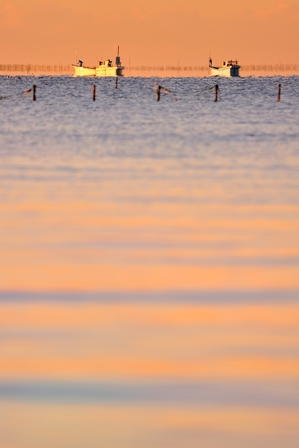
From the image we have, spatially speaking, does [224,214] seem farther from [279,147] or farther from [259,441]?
[279,147]

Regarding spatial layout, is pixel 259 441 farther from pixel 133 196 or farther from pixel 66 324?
pixel 133 196

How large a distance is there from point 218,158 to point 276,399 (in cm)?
2400

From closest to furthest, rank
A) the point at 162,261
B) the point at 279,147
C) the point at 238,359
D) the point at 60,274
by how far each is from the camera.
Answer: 1. the point at 238,359
2. the point at 60,274
3. the point at 162,261
4. the point at 279,147

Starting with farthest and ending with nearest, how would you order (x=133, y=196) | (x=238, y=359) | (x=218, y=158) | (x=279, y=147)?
1. (x=279, y=147)
2. (x=218, y=158)
3. (x=133, y=196)
4. (x=238, y=359)

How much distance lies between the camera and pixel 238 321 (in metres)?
9.95

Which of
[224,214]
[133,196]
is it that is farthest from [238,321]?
[133,196]

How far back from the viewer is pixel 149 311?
10414mm

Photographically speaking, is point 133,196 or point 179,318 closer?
point 179,318

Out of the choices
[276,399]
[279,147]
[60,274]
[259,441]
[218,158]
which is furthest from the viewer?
[279,147]

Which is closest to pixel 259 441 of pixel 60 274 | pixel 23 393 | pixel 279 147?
pixel 23 393

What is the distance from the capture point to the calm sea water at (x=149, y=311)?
7094 mm

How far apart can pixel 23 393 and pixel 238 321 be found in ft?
9.34

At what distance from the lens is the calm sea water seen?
7.09 meters

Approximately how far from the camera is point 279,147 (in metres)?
35.5
